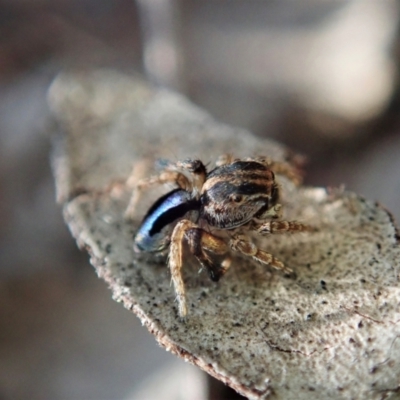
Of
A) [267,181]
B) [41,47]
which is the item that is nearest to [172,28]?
[41,47]

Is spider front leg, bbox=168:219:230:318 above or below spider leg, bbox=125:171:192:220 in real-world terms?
below

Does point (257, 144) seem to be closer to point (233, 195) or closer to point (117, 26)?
point (233, 195)

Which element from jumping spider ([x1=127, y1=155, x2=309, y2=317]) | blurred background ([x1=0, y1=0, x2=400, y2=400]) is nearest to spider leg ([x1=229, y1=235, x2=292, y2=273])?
jumping spider ([x1=127, y1=155, x2=309, y2=317])

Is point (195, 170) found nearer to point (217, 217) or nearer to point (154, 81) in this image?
point (217, 217)

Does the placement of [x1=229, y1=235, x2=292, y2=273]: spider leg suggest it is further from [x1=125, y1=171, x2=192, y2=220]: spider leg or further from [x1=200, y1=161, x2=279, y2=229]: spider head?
[x1=125, y1=171, x2=192, y2=220]: spider leg

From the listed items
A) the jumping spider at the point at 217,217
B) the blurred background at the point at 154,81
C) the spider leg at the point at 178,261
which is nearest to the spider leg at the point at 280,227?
the jumping spider at the point at 217,217

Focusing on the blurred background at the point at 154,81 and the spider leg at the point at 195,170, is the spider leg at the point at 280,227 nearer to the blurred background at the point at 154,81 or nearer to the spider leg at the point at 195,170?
→ the spider leg at the point at 195,170

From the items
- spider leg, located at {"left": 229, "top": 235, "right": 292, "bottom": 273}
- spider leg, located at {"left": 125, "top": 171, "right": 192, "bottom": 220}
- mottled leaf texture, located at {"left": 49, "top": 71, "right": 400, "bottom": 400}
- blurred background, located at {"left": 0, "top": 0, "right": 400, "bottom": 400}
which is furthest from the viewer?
blurred background, located at {"left": 0, "top": 0, "right": 400, "bottom": 400}
